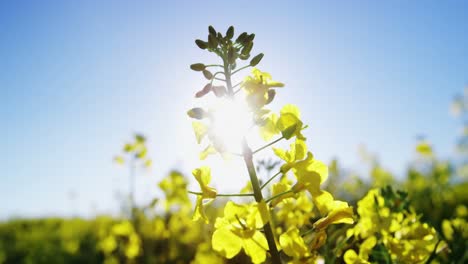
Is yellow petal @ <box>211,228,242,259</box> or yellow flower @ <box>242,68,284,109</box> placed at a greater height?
yellow flower @ <box>242,68,284,109</box>

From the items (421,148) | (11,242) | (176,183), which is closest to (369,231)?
(176,183)

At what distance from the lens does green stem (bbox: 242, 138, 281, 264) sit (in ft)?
4.53

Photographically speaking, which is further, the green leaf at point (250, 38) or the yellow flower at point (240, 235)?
the green leaf at point (250, 38)

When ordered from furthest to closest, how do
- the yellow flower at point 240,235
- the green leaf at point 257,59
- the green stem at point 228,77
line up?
1. the green leaf at point 257,59
2. the green stem at point 228,77
3. the yellow flower at point 240,235

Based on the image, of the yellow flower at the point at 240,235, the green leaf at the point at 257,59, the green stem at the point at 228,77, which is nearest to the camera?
the yellow flower at the point at 240,235

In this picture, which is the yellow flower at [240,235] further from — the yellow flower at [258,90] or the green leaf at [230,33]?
the green leaf at [230,33]

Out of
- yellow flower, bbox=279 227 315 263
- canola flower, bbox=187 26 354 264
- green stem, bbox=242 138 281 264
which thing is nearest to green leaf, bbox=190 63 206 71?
canola flower, bbox=187 26 354 264

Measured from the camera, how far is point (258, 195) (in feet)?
4.64

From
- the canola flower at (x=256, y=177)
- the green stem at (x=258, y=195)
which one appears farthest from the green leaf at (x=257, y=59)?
the green stem at (x=258, y=195)

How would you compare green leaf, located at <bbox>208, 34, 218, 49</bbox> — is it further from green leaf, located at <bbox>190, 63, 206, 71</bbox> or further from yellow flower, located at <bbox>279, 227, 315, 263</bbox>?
yellow flower, located at <bbox>279, 227, 315, 263</bbox>

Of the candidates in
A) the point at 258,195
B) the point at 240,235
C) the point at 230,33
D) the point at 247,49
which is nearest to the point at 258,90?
the point at 247,49

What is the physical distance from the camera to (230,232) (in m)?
1.40

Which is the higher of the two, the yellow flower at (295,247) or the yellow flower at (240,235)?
the yellow flower at (240,235)

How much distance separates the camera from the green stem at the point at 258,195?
138 centimetres
